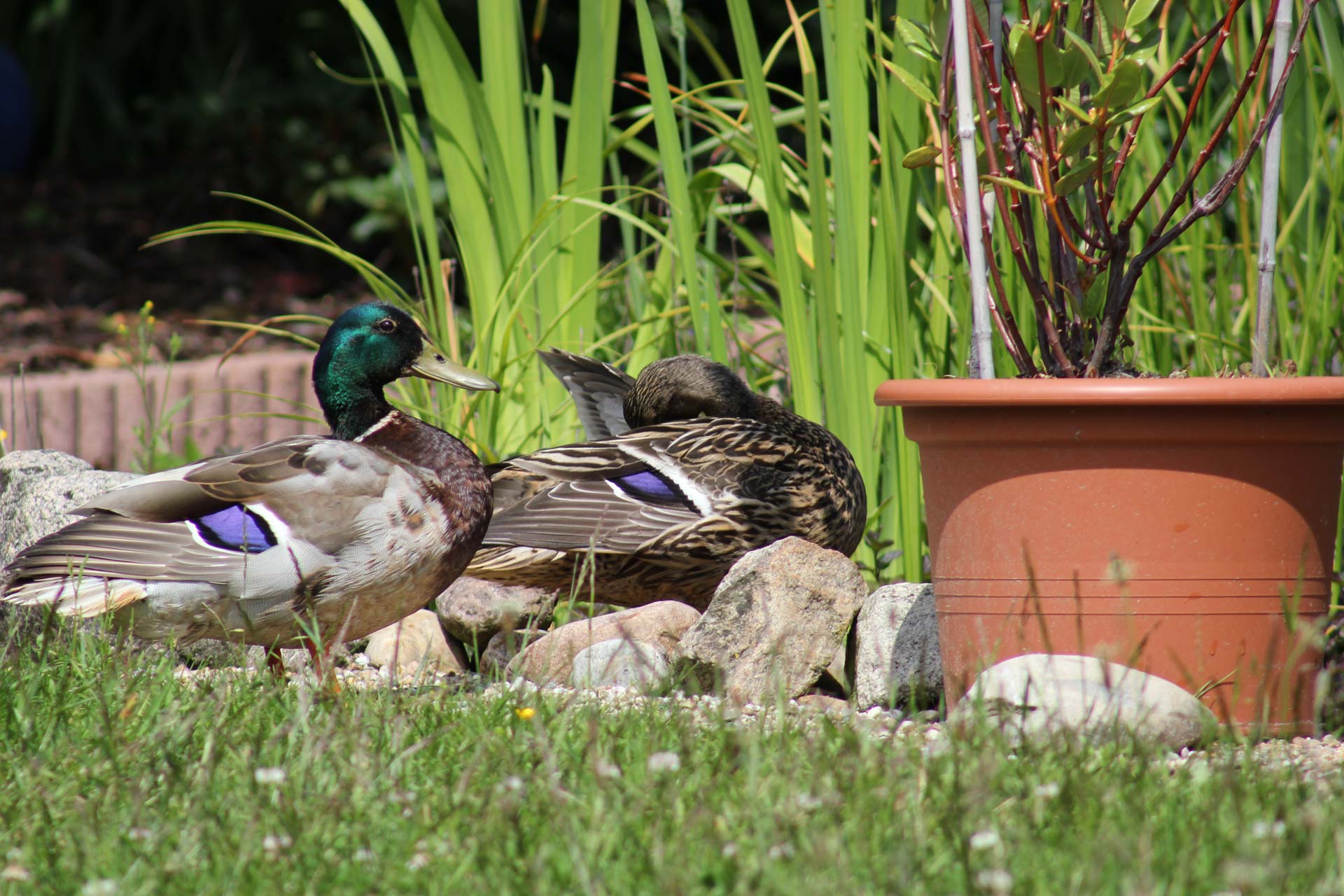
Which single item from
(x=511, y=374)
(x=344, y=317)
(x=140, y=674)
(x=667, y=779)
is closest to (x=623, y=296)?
(x=511, y=374)

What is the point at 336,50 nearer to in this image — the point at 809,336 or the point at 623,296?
the point at 623,296

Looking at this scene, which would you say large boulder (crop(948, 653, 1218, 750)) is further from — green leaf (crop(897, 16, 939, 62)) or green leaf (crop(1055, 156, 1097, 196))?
green leaf (crop(897, 16, 939, 62))

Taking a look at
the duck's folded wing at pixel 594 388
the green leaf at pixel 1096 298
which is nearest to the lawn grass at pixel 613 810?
the green leaf at pixel 1096 298

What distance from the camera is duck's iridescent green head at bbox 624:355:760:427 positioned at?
3654mm

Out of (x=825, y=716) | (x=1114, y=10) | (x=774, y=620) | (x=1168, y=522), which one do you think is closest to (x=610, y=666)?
(x=774, y=620)

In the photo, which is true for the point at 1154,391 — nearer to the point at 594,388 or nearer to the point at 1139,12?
the point at 1139,12

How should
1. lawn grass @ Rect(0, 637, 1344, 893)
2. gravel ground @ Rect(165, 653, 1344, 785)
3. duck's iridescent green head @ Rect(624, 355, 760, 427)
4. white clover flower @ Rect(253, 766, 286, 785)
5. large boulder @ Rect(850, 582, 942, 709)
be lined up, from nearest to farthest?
lawn grass @ Rect(0, 637, 1344, 893)
white clover flower @ Rect(253, 766, 286, 785)
gravel ground @ Rect(165, 653, 1344, 785)
large boulder @ Rect(850, 582, 942, 709)
duck's iridescent green head @ Rect(624, 355, 760, 427)

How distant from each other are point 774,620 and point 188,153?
7.38m

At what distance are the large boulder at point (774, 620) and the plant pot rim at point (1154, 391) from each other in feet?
2.20

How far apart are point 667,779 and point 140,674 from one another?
3.35ft

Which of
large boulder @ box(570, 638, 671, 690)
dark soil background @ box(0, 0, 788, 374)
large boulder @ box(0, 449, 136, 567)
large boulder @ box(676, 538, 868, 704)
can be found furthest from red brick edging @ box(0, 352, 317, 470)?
large boulder @ box(676, 538, 868, 704)

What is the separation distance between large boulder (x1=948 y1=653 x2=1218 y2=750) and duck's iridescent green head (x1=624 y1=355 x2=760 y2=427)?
148 centimetres

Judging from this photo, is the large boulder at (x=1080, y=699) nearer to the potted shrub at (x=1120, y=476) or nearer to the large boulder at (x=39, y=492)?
the potted shrub at (x=1120, y=476)

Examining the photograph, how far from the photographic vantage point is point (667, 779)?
1773mm
